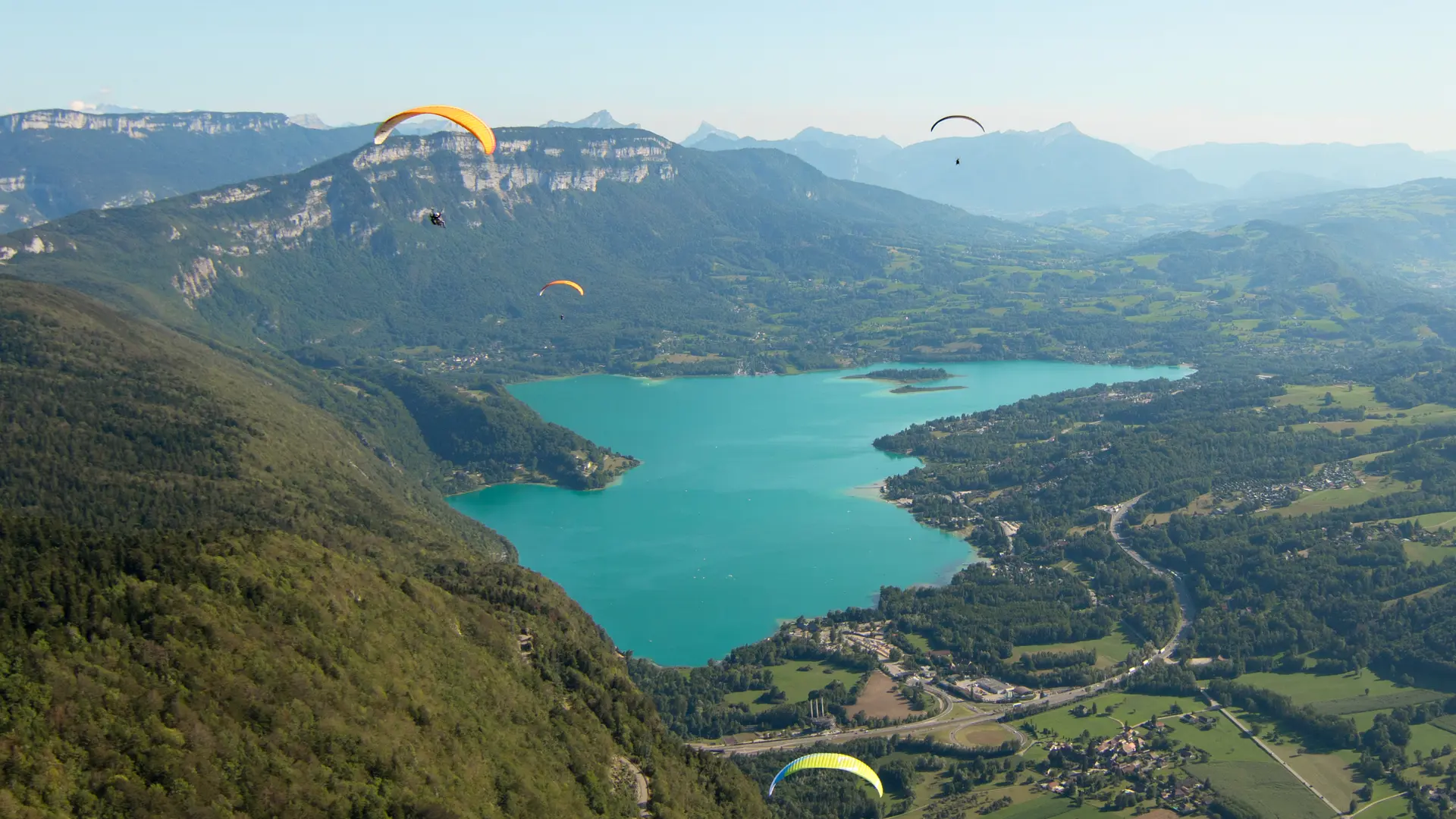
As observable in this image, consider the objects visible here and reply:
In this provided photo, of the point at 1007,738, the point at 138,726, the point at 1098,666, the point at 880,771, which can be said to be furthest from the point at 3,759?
the point at 1098,666

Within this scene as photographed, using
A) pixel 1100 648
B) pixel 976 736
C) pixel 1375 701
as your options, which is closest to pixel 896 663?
pixel 976 736

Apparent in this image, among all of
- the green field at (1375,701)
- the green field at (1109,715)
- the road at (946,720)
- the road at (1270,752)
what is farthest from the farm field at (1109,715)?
the green field at (1375,701)

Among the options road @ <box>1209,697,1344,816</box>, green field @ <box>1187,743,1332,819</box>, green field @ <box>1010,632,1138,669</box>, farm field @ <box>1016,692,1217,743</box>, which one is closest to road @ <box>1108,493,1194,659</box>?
green field @ <box>1010,632,1138,669</box>

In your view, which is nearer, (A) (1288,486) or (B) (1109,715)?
(B) (1109,715)

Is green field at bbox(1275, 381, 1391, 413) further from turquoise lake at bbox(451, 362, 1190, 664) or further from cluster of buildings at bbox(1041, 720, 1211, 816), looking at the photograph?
cluster of buildings at bbox(1041, 720, 1211, 816)

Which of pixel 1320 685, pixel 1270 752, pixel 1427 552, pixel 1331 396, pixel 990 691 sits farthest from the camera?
pixel 1331 396

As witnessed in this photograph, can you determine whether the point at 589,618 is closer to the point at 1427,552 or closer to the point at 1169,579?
the point at 1169,579
